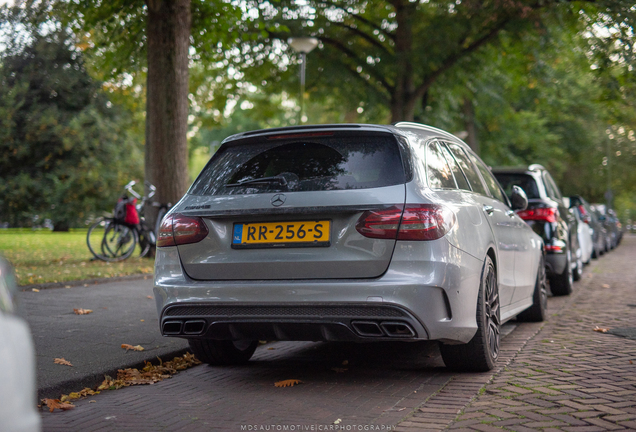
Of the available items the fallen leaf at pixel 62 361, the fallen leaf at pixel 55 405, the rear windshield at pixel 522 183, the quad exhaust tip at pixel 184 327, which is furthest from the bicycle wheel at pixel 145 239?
the fallen leaf at pixel 55 405

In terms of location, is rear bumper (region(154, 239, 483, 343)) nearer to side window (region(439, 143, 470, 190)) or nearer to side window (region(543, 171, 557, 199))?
side window (region(439, 143, 470, 190))

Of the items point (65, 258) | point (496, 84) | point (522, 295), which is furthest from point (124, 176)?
point (522, 295)

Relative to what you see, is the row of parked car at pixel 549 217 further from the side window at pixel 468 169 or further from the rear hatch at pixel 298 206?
the rear hatch at pixel 298 206

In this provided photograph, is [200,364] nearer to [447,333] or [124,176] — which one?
[447,333]

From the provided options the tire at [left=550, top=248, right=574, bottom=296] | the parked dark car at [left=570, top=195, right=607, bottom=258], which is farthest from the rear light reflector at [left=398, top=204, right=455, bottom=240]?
the parked dark car at [left=570, top=195, right=607, bottom=258]

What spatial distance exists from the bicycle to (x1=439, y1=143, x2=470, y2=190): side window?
29.1 feet

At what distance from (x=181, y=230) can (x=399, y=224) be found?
140cm

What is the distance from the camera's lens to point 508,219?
6184 millimetres

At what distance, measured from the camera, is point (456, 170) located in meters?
5.37

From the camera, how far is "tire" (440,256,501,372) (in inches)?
191

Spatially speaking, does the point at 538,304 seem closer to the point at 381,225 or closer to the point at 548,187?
the point at 548,187

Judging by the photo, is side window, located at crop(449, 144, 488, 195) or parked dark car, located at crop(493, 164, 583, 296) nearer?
side window, located at crop(449, 144, 488, 195)

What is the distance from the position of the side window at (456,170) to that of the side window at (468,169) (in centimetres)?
12

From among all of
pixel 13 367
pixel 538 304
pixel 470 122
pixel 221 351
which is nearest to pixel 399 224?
pixel 221 351
